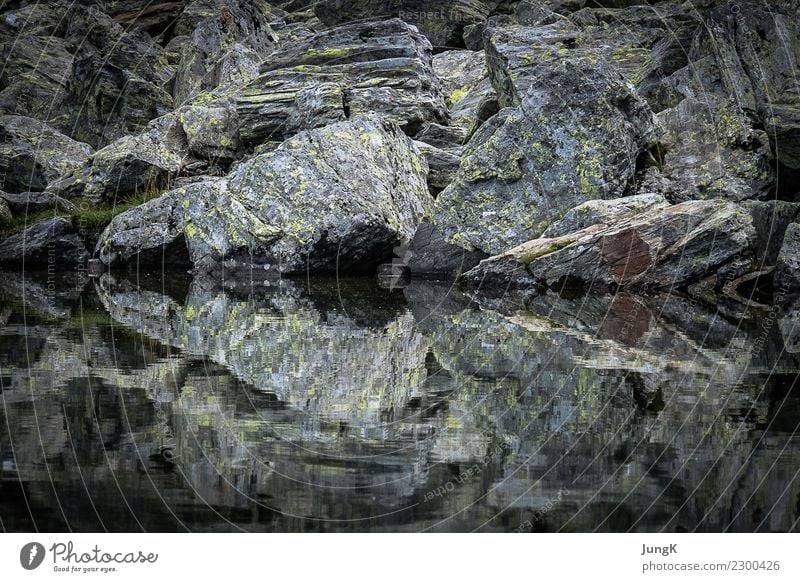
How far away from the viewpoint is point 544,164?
75.0ft

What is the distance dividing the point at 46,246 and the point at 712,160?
1929cm

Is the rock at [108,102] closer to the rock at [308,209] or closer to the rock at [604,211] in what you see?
the rock at [308,209]

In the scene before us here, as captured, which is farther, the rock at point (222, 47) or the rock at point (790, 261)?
the rock at point (222, 47)

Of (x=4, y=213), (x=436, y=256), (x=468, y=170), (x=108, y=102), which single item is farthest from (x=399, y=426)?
(x=108, y=102)

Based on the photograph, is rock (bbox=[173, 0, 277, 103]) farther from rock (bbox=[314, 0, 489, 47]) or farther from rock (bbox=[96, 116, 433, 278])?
rock (bbox=[96, 116, 433, 278])

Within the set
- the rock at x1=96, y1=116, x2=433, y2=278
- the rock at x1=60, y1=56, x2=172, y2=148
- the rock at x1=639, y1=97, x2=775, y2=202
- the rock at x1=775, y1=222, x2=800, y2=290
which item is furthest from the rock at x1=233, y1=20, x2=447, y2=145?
the rock at x1=775, y1=222, x2=800, y2=290

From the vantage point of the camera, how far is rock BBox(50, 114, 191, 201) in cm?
2872

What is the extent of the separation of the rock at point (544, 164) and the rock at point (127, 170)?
423 inches

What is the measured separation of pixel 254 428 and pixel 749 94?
2153 centimetres

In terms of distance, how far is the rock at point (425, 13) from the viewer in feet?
144

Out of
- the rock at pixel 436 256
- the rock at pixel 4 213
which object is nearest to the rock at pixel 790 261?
the rock at pixel 436 256

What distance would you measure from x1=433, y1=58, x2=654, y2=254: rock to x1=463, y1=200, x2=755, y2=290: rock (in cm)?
246

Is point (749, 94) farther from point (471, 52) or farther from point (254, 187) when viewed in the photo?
point (471, 52)
